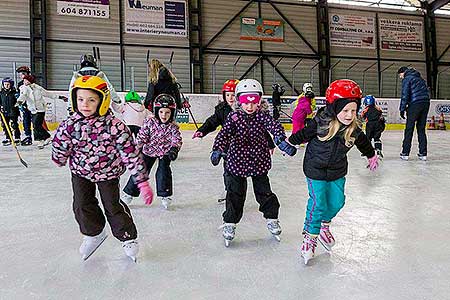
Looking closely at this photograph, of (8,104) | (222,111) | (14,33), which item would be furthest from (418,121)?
(14,33)

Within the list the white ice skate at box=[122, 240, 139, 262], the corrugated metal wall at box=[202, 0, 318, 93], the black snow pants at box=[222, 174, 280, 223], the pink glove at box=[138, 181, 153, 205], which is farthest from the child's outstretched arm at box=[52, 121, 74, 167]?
the corrugated metal wall at box=[202, 0, 318, 93]

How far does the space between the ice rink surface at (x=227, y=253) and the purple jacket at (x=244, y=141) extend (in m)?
0.42

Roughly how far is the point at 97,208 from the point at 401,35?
1711cm

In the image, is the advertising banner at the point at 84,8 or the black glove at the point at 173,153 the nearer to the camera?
the black glove at the point at 173,153

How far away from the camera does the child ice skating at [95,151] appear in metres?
1.70

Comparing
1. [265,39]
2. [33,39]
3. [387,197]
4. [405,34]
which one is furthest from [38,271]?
[405,34]

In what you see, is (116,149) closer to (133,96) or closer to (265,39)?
(133,96)

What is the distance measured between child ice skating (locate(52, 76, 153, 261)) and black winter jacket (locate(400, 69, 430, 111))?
4487 millimetres

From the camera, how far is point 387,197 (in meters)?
3.18

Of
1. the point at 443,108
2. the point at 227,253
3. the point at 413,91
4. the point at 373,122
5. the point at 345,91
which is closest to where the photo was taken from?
the point at 345,91

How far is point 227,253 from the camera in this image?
198 cm

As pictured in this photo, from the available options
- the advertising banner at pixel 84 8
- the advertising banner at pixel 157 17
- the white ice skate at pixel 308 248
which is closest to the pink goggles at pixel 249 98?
the white ice skate at pixel 308 248

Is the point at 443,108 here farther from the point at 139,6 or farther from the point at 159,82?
the point at 159,82

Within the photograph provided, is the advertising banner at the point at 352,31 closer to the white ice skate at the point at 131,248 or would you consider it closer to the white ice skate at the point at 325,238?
the white ice skate at the point at 325,238
